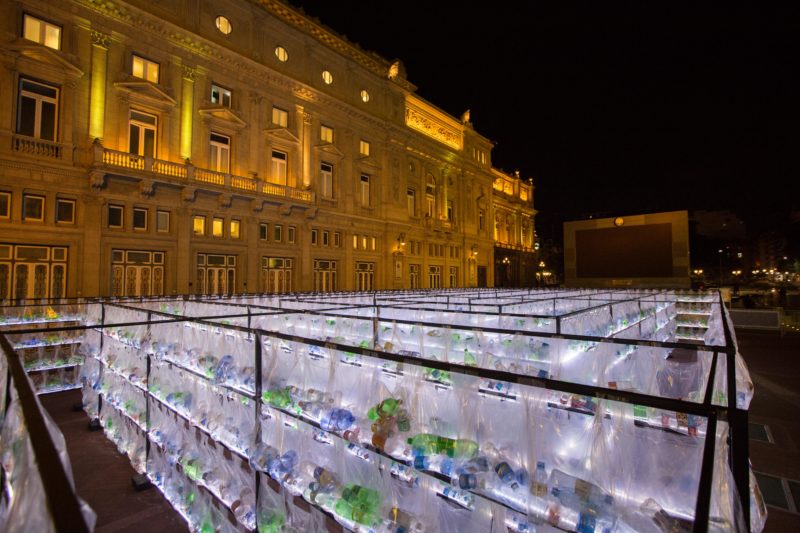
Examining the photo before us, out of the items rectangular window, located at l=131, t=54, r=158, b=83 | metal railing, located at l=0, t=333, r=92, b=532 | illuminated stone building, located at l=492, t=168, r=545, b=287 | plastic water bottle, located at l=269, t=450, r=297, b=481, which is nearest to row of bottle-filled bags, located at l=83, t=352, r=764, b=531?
plastic water bottle, located at l=269, t=450, r=297, b=481

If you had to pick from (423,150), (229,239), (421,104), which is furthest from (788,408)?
(421,104)

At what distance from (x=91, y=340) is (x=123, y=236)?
13.5m

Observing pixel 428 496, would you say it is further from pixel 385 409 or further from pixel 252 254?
pixel 252 254

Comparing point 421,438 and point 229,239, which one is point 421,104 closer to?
point 229,239

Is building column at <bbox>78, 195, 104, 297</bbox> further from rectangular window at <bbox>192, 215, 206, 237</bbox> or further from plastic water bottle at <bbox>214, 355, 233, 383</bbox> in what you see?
plastic water bottle at <bbox>214, 355, 233, 383</bbox>

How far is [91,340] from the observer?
711 cm

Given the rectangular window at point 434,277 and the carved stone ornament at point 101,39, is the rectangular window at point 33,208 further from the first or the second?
the rectangular window at point 434,277

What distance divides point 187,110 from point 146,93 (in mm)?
2032

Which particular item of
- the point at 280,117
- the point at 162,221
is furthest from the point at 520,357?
the point at 280,117

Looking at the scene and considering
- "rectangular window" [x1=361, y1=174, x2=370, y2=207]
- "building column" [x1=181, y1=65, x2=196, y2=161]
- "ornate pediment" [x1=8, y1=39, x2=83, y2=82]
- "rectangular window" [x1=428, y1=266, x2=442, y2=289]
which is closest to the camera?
"ornate pediment" [x1=8, y1=39, x2=83, y2=82]

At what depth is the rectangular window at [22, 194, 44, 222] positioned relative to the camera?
15683 mm

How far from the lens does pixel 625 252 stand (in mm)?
40094

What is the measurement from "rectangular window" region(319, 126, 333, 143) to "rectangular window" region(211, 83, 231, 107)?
272 inches

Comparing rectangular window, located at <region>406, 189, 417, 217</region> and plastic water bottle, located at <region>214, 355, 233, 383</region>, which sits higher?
rectangular window, located at <region>406, 189, 417, 217</region>
